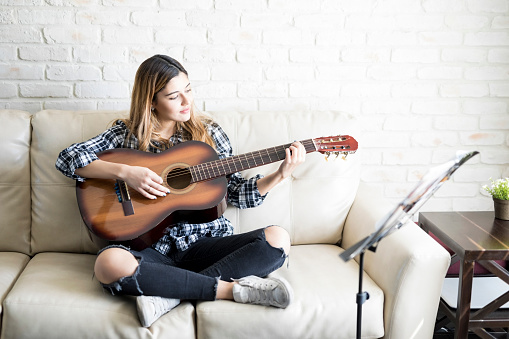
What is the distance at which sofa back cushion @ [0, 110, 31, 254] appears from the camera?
1923 mm

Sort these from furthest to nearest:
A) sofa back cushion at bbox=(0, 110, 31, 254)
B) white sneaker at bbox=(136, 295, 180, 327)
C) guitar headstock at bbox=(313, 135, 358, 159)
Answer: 1. sofa back cushion at bbox=(0, 110, 31, 254)
2. guitar headstock at bbox=(313, 135, 358, 159)
3. white sneaker at bbox=(136, 295, 180, 327)

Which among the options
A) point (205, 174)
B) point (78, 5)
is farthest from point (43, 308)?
point (78, 5)

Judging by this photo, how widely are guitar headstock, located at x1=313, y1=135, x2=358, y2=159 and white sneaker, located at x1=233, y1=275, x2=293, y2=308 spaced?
0.50 meters

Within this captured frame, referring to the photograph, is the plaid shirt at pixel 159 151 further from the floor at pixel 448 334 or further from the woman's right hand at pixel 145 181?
the floor at pixel 448 334

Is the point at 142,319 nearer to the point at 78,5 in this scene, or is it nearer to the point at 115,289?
the point at 115,289

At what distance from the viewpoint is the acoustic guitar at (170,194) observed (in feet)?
5.49

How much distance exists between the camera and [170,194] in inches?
67.6

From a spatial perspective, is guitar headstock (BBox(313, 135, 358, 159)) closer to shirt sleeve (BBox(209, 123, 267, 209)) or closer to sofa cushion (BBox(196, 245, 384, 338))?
shirt sleeve (BBox(209, 123, 267, 209))

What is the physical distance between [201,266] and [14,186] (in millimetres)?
801

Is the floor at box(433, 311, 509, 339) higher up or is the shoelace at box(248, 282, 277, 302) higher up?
the shoelace at box(248, 282, 277, 302)

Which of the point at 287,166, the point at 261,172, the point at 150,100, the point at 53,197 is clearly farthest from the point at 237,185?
the point at 53,197

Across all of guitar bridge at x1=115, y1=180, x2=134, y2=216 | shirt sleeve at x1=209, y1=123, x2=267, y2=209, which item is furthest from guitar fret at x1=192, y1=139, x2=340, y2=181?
guitar bridge at x1=115, y1=180, x2=134, y2=216

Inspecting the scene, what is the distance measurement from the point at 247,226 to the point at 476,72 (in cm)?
128

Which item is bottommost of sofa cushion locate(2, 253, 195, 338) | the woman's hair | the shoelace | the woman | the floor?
the floor
